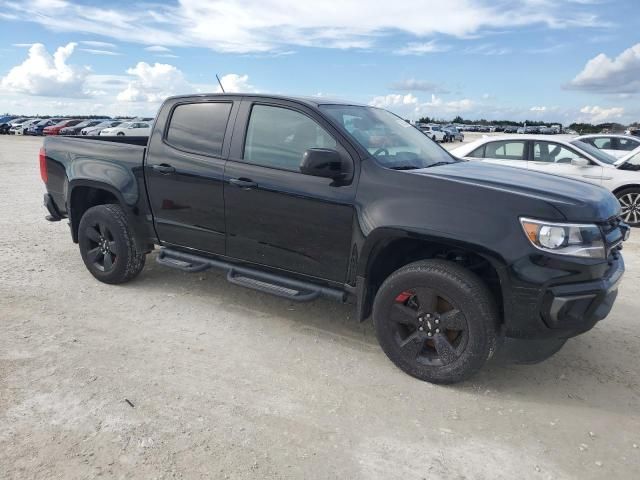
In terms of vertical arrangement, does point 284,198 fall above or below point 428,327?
above

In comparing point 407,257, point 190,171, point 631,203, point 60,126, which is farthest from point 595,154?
point 60,126

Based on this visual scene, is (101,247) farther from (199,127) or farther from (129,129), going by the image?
(129,129)

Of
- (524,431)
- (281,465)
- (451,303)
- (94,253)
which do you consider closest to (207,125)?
(94,253)

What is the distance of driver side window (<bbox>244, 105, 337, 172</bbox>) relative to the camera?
3.89 meters

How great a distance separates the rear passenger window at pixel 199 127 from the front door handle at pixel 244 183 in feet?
1.11

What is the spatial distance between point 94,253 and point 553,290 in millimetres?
4189

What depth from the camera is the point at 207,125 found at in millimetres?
4465

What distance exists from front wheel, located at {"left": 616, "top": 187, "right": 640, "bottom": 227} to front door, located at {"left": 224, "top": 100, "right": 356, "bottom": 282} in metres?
6.95

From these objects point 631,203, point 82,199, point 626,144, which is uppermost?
point 626,144

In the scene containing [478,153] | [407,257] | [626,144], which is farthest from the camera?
[626,144]

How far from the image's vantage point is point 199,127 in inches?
177

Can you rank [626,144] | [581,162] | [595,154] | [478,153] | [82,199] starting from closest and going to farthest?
[82,199]
[581,162]
[595,154]
[478,153]
[626,144]

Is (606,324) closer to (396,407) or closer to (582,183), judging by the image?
(582,183)

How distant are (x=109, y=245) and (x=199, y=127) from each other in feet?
5.01
